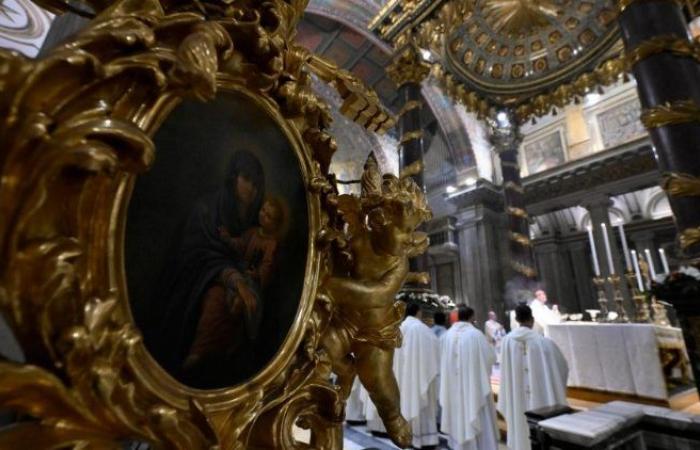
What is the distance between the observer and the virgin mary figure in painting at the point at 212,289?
61cm

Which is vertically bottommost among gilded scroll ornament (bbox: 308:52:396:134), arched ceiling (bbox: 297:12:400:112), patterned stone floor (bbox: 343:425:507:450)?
→ patterned stone floor (bbox: 343:425:507:450)

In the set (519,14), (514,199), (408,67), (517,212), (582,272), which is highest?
(519,14)

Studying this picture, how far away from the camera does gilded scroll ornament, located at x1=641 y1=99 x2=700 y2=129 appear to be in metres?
2.30

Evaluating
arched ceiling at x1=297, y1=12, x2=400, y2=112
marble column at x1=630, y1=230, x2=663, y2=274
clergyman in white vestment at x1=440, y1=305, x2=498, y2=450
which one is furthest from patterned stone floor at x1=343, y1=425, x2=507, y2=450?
marble column at x1=630, y1=230, x2=663, y2=274

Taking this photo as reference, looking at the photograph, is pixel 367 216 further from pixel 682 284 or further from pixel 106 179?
pixel 682 284

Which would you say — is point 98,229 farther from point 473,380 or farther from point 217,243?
point 473,380

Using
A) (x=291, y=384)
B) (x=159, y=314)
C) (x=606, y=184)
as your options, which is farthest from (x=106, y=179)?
(x=606, y=184)

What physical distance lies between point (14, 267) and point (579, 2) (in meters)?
6.63

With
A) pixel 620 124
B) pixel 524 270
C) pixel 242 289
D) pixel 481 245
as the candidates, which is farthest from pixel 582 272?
pixel 242 289

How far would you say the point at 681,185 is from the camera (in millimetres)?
2215

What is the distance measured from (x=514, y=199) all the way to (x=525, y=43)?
285cm

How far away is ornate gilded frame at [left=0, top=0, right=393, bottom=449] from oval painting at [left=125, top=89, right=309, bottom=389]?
0.12 feet

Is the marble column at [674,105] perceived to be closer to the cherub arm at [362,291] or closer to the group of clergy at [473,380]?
the group of clergy at [473,380]

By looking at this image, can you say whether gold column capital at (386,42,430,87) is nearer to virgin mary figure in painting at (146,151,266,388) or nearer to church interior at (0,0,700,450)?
church interior at (0,0,700,450)
